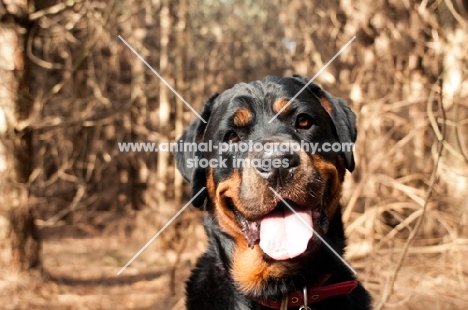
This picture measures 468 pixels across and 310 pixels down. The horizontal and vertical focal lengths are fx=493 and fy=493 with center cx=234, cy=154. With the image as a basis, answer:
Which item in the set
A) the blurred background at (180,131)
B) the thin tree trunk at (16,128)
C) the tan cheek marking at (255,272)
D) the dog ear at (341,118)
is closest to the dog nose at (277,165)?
the tan cheek marking at (255,272)

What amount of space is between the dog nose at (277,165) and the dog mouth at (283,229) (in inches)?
5.3

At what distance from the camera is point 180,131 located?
689 cm

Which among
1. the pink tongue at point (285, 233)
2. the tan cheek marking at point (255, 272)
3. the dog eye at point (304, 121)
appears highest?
the dog eye at point (304, 121)

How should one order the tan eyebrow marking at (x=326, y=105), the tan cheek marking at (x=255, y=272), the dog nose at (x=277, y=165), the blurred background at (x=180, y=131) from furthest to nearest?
the blurred background at (x=180, y=131) < the tan eyebrow marking at (x=326, y=105) < the tan cheek marking at (x=255, y=272) < the dog nose at (x=277, y=165)

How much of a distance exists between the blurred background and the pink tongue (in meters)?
1.24

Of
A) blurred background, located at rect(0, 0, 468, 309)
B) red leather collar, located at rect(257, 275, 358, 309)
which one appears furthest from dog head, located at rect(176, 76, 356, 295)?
blurred background, located at rect(0, 0, 468, 309)

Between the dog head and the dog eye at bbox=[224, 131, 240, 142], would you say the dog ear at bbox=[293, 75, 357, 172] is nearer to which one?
the dog head

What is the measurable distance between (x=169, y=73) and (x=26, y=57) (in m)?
2.14

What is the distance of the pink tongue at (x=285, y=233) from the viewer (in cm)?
231

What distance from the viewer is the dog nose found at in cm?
229

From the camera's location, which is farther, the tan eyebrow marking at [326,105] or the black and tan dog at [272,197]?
the tan eyebrow marking at [326,105]

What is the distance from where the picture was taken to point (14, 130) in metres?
4.71

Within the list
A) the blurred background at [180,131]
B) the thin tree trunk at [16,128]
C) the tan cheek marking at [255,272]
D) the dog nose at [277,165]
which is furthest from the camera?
the thin tree trunk at [16,128]

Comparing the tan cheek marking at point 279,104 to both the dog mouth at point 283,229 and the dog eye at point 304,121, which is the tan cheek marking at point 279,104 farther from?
the dog mouth at point 283,229
